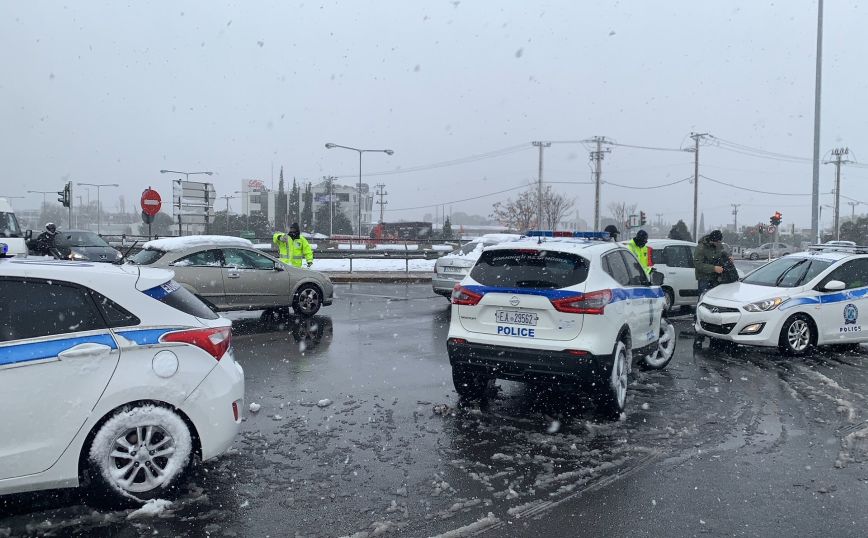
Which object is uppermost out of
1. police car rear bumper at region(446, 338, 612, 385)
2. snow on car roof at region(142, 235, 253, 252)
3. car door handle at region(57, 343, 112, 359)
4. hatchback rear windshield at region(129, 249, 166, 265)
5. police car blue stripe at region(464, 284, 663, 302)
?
snow on car roof at region(142, 235, 253, 252)

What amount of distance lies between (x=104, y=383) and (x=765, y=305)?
8850 mm

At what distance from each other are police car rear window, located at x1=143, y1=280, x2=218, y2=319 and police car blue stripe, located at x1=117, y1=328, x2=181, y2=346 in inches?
10.3

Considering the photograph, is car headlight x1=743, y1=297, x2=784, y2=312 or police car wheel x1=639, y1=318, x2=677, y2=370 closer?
police car wheel x1=639, y1=318, x2=677, y2=370

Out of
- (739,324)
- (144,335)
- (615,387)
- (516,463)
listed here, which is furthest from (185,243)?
(739,324)

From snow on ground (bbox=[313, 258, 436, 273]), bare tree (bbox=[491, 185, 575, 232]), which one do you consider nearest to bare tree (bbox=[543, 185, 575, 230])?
bare tree (bbox=[491, 185, 575, 232])

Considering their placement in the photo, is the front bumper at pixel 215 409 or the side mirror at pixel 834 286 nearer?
the front bumper at pixel 215 409

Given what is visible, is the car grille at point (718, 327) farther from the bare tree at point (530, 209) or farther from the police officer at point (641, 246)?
the bare tree at point (530, 209)

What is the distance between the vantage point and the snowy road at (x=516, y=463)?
13.6 feet

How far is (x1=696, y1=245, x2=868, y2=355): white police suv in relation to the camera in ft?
31.9

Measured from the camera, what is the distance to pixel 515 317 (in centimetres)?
635

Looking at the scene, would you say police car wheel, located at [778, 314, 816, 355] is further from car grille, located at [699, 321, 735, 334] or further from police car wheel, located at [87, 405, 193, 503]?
police car wheel, located at [87, 405, 193, 503]

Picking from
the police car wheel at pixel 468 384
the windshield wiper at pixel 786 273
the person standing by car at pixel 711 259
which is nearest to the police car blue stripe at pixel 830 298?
the windshield wiper at pixel 786 273

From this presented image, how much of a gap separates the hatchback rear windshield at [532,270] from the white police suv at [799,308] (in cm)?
473

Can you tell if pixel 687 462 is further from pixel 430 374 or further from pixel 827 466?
pixel 430 374
